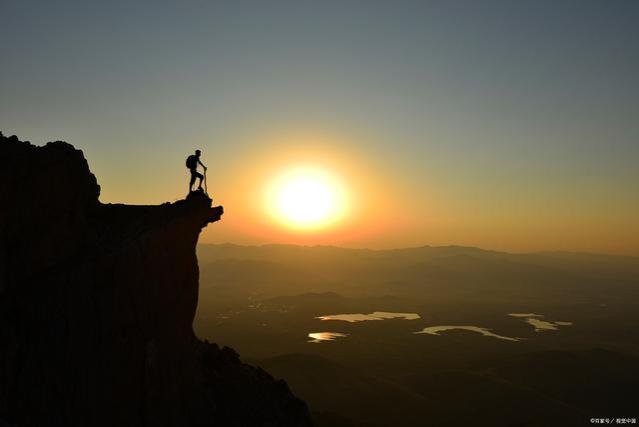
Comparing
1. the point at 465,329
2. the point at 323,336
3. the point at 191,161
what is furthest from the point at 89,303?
the point at 465,329

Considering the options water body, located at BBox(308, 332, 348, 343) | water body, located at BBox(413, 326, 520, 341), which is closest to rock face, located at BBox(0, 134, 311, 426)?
water body, located at BBox(308, 332, 348, 343)

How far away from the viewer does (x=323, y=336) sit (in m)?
155

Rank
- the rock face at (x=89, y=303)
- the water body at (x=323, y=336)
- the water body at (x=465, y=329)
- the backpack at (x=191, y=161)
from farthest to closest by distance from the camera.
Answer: the water body at (x=465, y=329), the water body at (x=323, y=336), the backpack at (x=191, y=161), the rock face at (x=89, y=303)

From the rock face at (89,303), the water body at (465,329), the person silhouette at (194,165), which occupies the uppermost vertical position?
the person silhouette at (194,165)

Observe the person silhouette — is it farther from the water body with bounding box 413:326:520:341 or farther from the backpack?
the water body with bounding box 413:326:520:341

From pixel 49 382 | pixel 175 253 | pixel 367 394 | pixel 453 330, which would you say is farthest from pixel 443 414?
pixel 453 330

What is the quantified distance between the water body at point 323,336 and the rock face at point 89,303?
12591 cm

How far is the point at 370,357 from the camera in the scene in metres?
121

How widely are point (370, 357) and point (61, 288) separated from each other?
365 ft

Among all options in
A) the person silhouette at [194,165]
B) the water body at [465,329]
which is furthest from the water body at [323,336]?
the person silhouette at [194,165]

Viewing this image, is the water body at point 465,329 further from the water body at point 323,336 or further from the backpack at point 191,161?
the backpack at point 191,161

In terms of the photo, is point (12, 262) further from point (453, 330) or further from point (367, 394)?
point (453, 330)

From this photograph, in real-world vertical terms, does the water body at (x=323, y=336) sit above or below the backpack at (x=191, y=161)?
below

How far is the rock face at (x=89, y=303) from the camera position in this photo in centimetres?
1667
